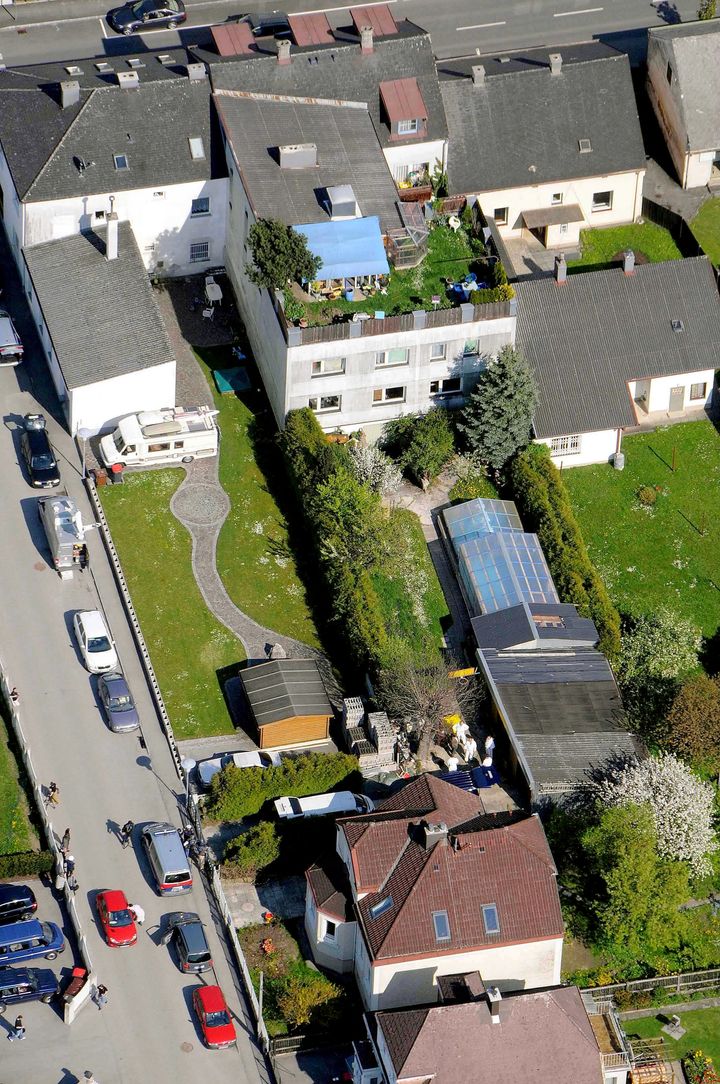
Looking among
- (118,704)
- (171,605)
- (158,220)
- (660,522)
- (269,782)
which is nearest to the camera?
(269,782)

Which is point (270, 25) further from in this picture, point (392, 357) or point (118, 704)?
point (118, 704)

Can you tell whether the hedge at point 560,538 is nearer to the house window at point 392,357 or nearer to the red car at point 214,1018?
the house window at point 392,357

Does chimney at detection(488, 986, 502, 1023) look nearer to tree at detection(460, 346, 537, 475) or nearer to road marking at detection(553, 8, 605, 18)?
tree at detection(460, 346, 537, 475)

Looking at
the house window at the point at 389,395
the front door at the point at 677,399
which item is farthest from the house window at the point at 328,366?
the front door at the point at 677,399

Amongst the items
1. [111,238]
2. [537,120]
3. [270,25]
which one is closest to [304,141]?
[111,238]

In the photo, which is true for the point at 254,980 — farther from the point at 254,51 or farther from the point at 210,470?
the point at 254,51
